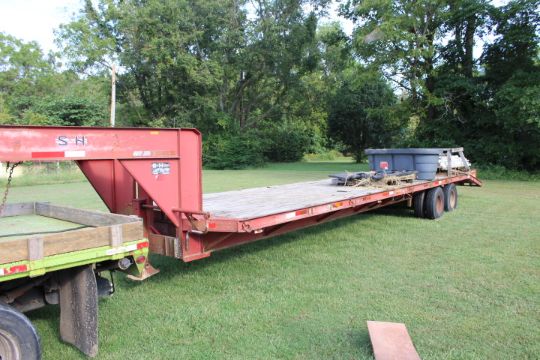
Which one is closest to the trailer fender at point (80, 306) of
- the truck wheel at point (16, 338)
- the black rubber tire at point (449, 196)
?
the truck wheel at point (16, 338)

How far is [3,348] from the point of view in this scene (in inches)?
119

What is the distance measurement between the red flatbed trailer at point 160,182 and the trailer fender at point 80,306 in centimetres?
95

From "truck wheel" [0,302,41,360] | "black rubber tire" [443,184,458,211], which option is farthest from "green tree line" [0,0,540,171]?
"truck wheel" [0,302,41,360]

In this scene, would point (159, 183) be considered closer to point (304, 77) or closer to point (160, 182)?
point (160, 182)

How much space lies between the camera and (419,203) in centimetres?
Result: 994

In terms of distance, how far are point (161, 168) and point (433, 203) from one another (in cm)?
704

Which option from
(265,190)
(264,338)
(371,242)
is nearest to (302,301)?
(264,338)

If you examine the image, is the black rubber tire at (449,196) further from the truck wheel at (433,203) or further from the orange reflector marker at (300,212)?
the orange reflector marker at (300,212)

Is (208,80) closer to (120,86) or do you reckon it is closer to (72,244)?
(120,86)

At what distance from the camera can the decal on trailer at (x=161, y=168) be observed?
443 centimetres

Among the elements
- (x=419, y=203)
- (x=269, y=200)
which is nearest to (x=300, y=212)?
(x=269, y=200)

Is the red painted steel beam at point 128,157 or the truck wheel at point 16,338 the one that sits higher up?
the red painted steel beam at point 128,157

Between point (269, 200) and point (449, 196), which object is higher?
point (269, 200)

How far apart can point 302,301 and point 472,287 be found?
2.08 m
